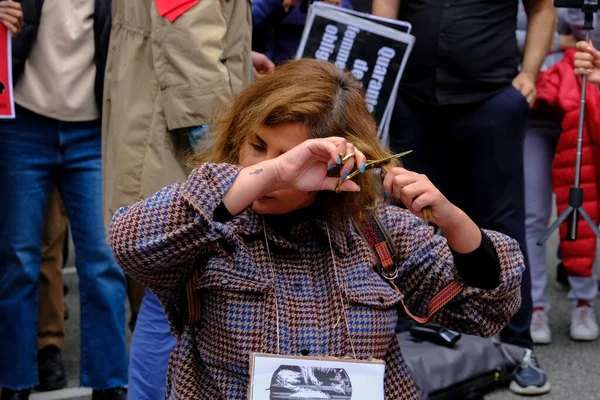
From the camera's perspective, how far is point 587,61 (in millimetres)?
3762

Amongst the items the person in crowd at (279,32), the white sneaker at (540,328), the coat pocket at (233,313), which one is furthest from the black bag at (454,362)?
the coat pocket at (233,313)

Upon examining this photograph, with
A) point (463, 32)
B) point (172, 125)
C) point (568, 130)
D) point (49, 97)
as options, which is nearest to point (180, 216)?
point (172, 125)

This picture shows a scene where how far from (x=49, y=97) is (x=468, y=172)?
1.59 m

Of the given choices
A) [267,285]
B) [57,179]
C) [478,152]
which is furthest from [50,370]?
[267,285]

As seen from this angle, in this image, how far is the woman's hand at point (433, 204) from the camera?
1.83 m

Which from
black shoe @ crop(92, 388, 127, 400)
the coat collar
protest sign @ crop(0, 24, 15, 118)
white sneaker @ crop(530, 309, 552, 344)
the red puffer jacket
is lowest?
white sneaker @ crop(530, 309, 552, 344)

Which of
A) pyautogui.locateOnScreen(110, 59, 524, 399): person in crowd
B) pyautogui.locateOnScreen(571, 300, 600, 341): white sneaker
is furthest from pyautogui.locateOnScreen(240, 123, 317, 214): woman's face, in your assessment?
pyautogui.locateOnScreen(571, 300, 600, 341): white sneaker

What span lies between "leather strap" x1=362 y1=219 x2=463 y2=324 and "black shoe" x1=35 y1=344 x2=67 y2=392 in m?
2.22

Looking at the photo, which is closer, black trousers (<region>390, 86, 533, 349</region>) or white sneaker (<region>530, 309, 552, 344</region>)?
black trousers (<region>390, 86, 533, 349</region>)

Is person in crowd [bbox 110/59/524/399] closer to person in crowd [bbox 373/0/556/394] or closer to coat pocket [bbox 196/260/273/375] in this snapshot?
coat pocket [bbox 196/260/273/375]

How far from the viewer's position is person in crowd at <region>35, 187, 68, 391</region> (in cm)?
390

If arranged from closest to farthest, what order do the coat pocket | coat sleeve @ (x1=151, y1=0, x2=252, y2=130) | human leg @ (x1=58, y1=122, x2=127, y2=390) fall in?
the coat pocket → coat sleeve @ (x1=151, y1=0, x2=252, y2=130) → human leg @ (x1=58, y1=122, x2=127, y2=390)

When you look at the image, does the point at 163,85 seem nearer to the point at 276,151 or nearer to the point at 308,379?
the point at 276,151

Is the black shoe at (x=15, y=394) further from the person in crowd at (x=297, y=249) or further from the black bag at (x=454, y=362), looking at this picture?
the person in crowd at (x=297, y=249)
